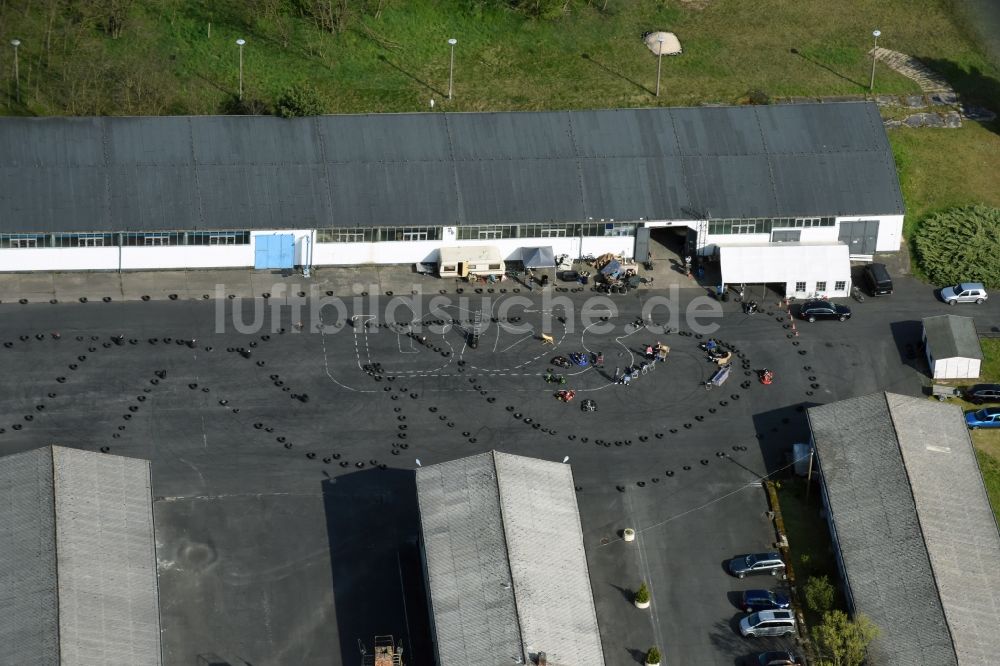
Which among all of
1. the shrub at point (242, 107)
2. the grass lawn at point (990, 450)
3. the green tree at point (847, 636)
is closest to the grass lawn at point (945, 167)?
the grass lawn at point (990, 450)

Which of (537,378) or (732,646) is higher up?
(537,378)

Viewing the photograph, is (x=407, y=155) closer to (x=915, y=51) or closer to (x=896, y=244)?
(x=896, y=244)

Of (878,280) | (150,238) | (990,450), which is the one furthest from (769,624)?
(150,238)

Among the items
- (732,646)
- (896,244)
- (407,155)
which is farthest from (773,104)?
(732,646)

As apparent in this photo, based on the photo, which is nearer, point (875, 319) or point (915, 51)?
point (875, 319)

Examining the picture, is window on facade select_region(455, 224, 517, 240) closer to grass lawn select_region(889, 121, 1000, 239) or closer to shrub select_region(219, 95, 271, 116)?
shrub select_region(219, 95, 271, 116)

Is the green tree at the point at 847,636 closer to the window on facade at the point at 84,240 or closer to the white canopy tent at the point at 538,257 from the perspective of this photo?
the white canopy tent at the point at 538,257
